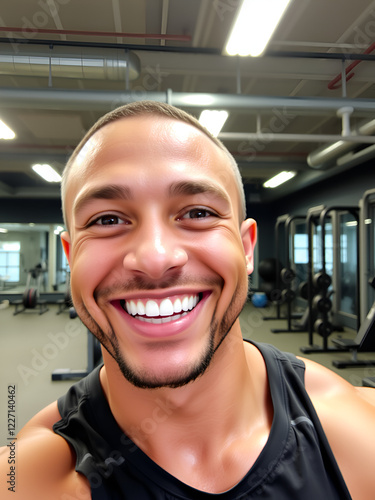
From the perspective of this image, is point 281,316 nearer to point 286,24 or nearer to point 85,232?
point 286,24

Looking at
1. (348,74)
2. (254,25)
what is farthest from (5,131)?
(348,74)

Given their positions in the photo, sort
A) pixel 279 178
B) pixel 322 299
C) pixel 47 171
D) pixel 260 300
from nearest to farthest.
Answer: pixel 322 299 → pixel 47 171 → pixel 279 178 → pixel 260 300

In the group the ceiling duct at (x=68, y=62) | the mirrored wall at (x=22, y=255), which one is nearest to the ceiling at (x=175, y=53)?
the ceiling duct at (x=68, y=62)

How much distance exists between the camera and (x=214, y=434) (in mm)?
649

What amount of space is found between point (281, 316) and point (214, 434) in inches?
242

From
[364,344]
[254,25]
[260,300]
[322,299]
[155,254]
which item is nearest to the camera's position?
[155,254]

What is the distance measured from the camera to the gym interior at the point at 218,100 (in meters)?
2.38

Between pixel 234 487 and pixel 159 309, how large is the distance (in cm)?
34

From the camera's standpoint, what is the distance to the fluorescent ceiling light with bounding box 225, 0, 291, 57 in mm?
1810

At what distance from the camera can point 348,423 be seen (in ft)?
2.25

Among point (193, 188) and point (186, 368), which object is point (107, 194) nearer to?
point (193, 188)

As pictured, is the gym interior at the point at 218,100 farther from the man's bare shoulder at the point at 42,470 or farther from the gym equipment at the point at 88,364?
the man's bare shoulder at the point at 42,470

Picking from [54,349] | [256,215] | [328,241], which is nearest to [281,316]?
[328,241]

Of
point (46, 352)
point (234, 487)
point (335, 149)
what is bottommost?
point (46, 352)
